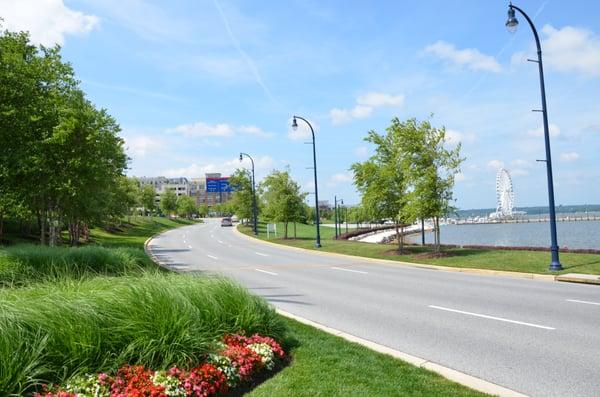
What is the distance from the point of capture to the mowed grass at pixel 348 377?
4930mm

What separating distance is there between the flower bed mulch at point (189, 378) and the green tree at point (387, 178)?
1870 centimetres

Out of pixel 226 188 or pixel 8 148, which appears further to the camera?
pixel 226 188

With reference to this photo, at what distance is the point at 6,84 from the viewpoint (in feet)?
55.0

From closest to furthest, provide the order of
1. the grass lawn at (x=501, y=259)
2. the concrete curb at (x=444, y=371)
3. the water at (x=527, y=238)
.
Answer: the concrete curb at (x=444, y=371), the grass lawn at (x=501, y=259), the water at (x=527, y=238)

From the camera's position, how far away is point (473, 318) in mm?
9258

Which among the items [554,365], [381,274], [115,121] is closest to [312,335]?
[554,365]

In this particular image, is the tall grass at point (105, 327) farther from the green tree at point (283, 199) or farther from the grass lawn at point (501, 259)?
the green tree at point (283, 199)

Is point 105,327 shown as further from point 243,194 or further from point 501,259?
point 243,194

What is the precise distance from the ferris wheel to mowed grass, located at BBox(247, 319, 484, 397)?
159m

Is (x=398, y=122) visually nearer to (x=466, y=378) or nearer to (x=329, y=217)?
(x=466, y=378)

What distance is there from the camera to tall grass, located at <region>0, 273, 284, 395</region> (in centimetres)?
443

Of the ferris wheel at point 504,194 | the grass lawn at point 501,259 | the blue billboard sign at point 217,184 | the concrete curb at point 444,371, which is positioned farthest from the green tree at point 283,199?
the ferris wheel at point 504,194

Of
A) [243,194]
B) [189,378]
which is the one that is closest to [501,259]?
[189,378]

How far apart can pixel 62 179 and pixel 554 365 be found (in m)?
21.7
